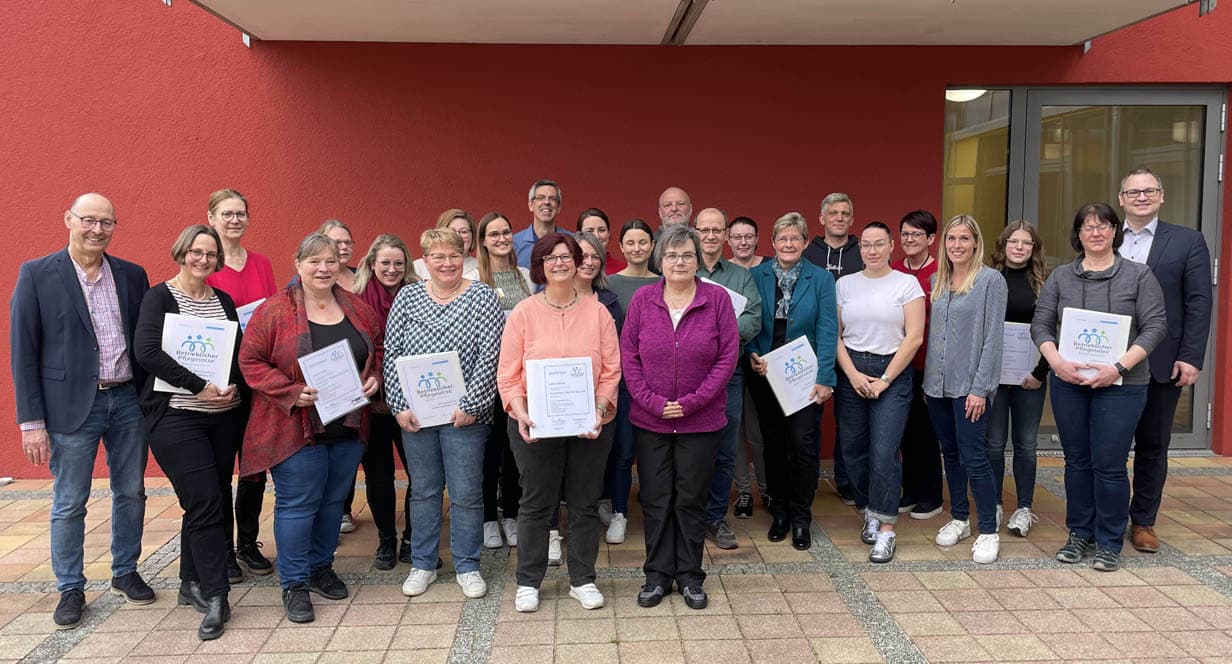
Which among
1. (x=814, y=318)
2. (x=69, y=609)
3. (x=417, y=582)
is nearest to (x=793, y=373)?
(x=814, y=318)

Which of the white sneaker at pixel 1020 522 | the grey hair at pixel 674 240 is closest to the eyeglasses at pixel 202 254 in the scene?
the grey hair at pixel 674 240

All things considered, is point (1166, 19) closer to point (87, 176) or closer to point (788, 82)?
point (788, 82)

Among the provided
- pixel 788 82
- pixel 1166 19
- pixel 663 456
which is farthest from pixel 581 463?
pixel 1166 19

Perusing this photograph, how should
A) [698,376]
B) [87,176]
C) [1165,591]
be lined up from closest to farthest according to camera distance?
1. [698,376]
2. [1165,591]
3. [87,176]

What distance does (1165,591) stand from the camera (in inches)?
149

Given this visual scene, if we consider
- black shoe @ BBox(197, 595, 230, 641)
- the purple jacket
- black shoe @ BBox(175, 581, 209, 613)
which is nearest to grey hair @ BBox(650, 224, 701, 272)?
the purple jacket

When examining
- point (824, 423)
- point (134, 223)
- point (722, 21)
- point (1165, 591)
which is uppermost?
point (722, 21)

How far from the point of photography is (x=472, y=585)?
3787mm

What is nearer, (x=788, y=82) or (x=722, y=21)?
(x=722, y=21)

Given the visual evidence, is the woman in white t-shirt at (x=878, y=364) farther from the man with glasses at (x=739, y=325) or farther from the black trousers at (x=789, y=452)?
the man with glasses at (x=739, y=325)

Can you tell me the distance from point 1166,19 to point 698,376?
4.97m

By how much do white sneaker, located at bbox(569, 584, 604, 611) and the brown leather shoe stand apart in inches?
116

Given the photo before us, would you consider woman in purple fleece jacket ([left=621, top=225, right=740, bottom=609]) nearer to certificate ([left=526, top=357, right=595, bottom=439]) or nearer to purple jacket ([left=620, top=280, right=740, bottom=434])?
purple jacket ([left=620, top=280, right=740, bottom=434])

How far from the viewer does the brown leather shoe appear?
4.24m
